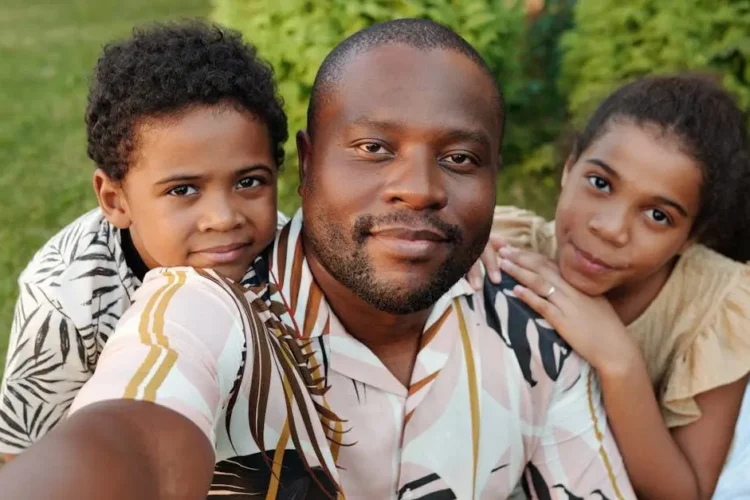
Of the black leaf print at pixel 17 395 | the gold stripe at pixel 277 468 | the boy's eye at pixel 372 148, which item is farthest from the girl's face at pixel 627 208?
the black leaf print at pixel 17 395

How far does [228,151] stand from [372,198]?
1.59 feet

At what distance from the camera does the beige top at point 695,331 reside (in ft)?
8.37

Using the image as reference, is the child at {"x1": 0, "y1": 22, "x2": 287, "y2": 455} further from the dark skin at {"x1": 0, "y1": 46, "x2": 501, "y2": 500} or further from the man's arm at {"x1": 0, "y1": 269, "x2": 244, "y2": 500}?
the man's arm at {"x1": 0, "y1": 269, "x2": 244, "y2": 500}

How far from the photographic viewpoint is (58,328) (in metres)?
2.33

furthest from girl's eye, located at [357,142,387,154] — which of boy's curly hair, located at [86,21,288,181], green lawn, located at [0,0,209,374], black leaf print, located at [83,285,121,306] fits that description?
green lawn, located at [0,0,209,374]

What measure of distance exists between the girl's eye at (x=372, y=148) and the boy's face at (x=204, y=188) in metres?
0.42

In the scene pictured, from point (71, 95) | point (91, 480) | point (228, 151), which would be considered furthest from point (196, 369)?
point (71, 95)

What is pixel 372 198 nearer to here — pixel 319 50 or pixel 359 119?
pixel 359 119

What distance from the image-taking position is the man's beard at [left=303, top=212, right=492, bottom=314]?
1.94m

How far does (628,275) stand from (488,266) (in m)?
0.52

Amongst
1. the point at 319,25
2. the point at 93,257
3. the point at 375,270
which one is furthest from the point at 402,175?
the point at 319,25

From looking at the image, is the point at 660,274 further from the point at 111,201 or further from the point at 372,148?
the point at 111,201

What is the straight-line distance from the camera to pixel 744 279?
2721mm

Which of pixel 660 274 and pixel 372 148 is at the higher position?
pixel 372 148
